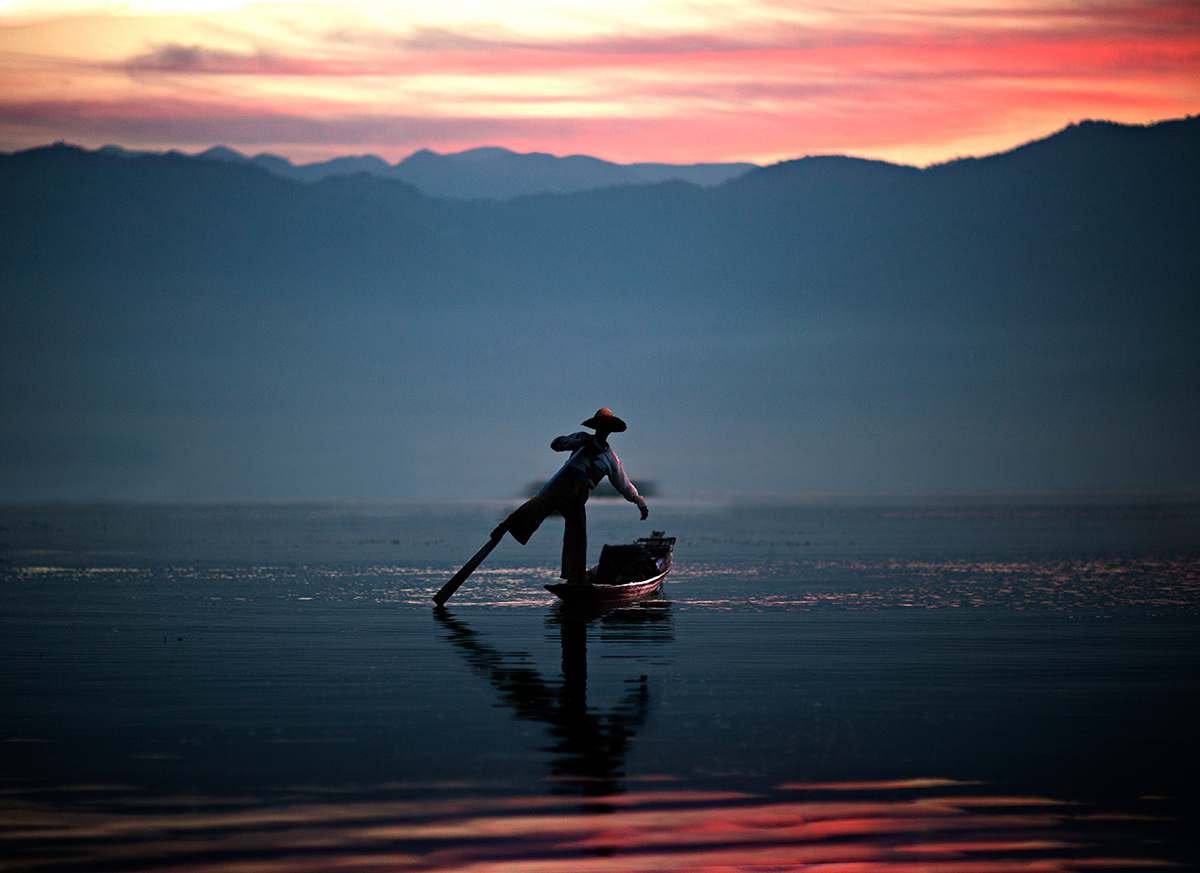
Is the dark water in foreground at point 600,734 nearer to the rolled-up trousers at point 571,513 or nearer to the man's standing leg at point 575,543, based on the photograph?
the man's standing leg at point 575,543

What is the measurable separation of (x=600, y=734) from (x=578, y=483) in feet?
47.5

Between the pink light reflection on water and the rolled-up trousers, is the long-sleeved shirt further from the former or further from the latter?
the pink light reflection on water

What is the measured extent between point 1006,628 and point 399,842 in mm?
18895

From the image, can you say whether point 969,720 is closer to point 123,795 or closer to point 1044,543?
point 123,795

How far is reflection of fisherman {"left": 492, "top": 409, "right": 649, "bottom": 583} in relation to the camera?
1101 inches

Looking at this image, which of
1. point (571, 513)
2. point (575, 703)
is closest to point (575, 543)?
point (571, 513)

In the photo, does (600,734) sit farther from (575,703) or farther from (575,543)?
(575,543)

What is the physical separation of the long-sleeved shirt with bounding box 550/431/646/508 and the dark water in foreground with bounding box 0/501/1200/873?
3238mm

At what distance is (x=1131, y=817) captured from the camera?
10320 millimetres

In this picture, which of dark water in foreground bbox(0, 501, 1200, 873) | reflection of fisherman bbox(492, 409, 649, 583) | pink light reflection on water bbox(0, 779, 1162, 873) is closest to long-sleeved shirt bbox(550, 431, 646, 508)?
reflection of fisherman bbox(492, 409, 649, 583)

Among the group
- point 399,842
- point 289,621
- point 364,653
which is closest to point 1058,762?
point 399,842

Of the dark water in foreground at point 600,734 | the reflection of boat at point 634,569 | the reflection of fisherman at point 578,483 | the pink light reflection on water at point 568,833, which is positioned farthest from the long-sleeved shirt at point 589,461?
the pink light reflection on water at point 568,833

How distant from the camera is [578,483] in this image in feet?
92.1

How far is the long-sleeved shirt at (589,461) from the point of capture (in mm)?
28219
